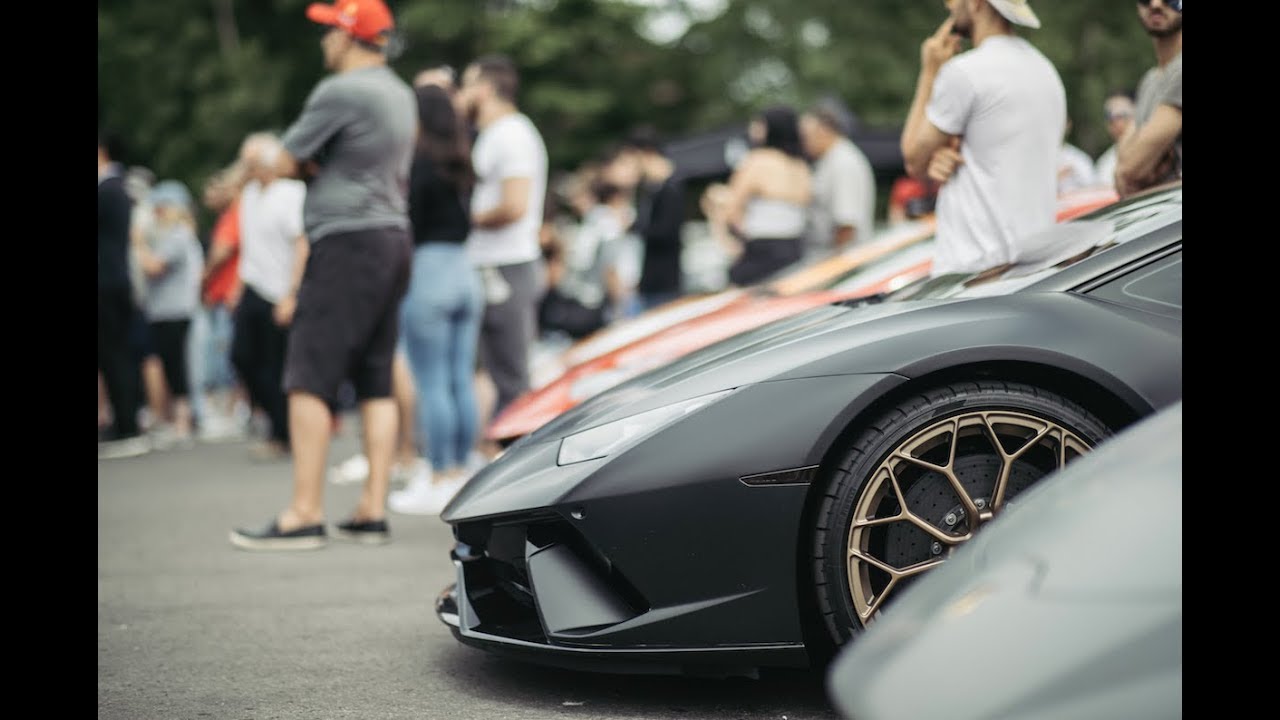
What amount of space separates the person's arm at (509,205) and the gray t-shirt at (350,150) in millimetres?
1660

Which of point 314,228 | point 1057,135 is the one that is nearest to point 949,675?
point 1057,135

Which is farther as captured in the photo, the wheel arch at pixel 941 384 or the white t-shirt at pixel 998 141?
the white t-shirt at pixel 998 141

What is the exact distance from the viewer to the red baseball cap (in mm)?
5918

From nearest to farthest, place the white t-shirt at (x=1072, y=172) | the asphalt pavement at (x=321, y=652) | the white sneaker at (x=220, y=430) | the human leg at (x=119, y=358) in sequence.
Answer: the asphalt pavement at (x=321, y=652) → the white t-shirt at (x=1072, y=172) → the human leg at (x=119, y=358) → the white sneaker at (x=220, y=430)

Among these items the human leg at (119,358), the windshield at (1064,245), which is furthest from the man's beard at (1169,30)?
the human leg at (119,358)

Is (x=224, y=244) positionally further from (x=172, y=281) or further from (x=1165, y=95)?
(x=1165, y=95)

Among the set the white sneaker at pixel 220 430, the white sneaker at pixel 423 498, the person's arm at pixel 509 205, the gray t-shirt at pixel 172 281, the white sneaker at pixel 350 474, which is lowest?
the white sneaker at pixel 220 430

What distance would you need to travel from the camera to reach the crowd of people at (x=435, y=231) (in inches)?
190

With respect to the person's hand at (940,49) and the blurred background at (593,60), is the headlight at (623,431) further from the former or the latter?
the blurred background at (593,60)

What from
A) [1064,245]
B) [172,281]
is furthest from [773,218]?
[1064,245]

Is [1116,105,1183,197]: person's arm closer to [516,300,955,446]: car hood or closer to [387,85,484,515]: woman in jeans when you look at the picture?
[516,300,955,446]: car hood

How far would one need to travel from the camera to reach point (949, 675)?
75.5 inches

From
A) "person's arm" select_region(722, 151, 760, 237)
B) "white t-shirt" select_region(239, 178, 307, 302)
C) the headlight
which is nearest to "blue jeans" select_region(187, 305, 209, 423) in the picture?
"white t-shirt" select_region(239, 178, 307, 302)
